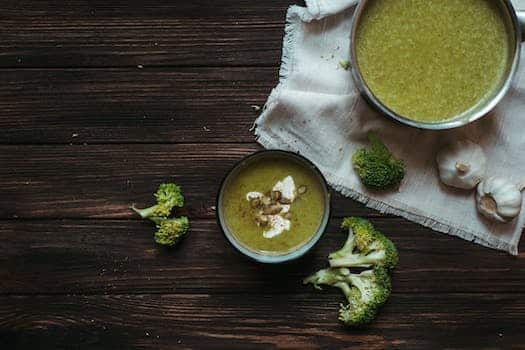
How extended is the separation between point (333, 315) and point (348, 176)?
1.49 feet

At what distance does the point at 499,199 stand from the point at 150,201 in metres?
1.11

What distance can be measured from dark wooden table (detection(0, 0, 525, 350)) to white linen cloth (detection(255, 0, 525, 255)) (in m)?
0.05

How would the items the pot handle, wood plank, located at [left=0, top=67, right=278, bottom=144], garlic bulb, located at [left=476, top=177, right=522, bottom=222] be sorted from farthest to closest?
wood plank, located at [left=0, top=67, right=278, bottom=144] → garlic bulb, located at [left=476, top=177, right=522, bottom=222] → the pot handle

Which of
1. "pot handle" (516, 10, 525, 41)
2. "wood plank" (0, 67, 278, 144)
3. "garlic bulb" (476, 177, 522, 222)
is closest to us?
"pot handle" (516, 10, 525, 41)

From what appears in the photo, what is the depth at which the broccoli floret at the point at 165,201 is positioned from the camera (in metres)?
2.21

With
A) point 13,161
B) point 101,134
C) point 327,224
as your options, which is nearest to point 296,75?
point 327,224

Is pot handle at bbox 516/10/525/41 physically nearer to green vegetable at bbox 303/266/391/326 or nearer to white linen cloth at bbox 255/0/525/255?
white linen cloth at bbox 255/0/525/255

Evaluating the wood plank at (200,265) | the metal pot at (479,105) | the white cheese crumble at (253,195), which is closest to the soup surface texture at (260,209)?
the white cheese crumble at (253,195)

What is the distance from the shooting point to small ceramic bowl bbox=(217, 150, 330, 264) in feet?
7.06

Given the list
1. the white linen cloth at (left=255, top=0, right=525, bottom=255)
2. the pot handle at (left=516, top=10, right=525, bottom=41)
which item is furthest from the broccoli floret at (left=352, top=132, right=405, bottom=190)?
the pot handle at (left=516, top=10, right=525, bottom=41)

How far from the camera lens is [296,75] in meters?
2.24

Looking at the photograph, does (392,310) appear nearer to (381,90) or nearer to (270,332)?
(270,332)

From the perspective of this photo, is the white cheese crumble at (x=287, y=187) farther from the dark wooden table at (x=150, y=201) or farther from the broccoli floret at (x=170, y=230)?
the broccoli floret at (x=170, y=230)

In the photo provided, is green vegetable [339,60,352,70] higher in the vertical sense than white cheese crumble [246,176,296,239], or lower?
higher
